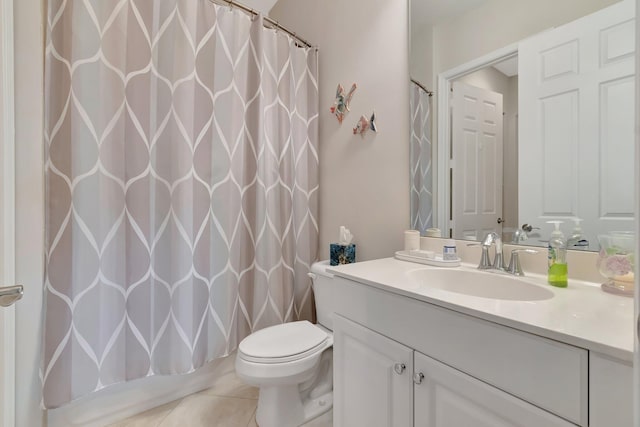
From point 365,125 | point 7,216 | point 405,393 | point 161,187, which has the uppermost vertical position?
point 365,125

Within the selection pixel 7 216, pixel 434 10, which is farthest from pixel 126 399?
pixel 434 10

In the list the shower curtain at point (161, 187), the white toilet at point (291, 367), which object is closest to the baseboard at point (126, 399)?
the shower curtain at point (161, 187)

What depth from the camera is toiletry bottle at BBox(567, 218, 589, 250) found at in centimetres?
91

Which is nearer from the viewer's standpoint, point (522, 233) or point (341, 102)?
point (522, 233)

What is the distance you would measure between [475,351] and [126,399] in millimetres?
1646

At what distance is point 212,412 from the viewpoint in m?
1.45

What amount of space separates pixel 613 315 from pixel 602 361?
0.61ft

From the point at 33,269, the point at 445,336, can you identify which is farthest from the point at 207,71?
the point at 445,336

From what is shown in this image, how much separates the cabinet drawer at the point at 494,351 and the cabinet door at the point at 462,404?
17 millimetres

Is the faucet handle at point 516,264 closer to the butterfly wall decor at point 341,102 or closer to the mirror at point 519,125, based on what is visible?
the mirror at point 519,125

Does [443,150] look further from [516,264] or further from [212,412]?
[212,412]

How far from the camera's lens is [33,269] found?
1.15m

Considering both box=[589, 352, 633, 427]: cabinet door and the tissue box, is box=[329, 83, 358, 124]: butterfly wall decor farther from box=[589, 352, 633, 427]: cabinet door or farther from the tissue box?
box=[589, 352, 633, 427]: cabinet door

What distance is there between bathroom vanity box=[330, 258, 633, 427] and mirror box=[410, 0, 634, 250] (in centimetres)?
25
